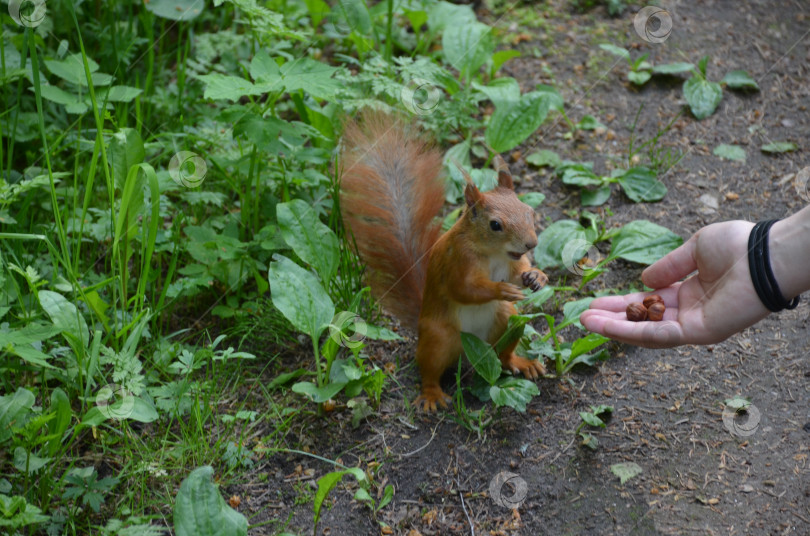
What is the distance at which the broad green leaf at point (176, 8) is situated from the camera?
3471mm

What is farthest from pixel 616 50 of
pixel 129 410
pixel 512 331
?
pixel 129 410

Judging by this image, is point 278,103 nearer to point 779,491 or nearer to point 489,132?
point 489,132

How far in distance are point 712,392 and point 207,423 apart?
1618mm

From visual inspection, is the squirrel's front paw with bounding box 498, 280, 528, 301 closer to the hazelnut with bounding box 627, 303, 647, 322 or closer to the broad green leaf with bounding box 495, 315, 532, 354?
the broad green leaf with bounding box 495, 315, 532, 354

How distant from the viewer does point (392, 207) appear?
270 centimetres

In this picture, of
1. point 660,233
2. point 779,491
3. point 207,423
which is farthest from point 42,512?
point 660,233

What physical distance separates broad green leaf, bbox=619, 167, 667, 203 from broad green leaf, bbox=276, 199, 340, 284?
1.33m

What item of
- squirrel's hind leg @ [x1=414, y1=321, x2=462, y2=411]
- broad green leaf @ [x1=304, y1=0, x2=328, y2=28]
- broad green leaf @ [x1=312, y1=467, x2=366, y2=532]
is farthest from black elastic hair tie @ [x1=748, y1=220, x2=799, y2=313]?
broad green leaf @ [x1=304, y1=0, x2=328, y2=28]

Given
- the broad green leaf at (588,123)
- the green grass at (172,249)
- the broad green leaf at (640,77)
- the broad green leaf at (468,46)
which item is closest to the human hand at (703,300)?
the green grass at (172,249)

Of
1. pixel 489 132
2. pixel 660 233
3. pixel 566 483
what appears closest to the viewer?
pixel 566 483

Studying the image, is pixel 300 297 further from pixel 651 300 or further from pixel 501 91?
pixel 501 91

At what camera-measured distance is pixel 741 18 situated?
4238 mm

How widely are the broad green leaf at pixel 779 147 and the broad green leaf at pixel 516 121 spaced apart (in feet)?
3.38

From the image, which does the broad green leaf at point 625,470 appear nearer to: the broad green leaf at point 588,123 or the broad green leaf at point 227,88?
the broad green leaf at point 227,88
